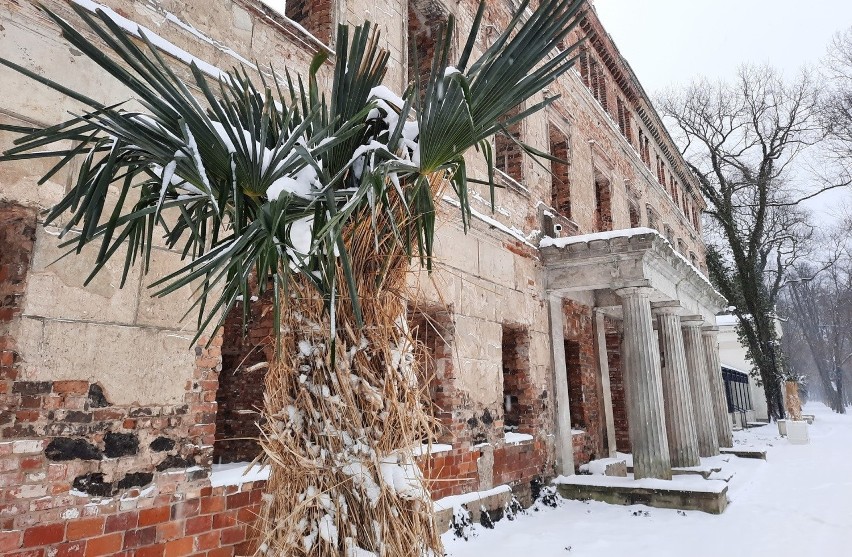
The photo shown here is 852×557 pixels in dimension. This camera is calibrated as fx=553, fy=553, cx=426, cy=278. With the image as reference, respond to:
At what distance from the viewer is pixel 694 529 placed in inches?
226

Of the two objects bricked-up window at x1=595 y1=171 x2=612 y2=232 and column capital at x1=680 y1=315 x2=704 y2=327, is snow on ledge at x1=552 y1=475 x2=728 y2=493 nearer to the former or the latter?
column capital at x1=680 y1=315 x2=704 y2=327

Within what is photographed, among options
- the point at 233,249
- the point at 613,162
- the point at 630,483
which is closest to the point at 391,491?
the point at 233,249

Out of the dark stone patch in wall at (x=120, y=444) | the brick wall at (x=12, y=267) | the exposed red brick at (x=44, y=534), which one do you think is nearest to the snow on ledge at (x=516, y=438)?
the dark stone patch in wall at (x=120, y=444)

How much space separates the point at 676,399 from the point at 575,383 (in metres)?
1.65

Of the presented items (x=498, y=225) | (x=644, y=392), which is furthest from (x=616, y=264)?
(x=498, y=225)

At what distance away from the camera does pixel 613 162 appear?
40.7 feet

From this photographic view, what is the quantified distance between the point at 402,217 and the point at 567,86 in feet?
29.5

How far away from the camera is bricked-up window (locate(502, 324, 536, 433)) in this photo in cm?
757

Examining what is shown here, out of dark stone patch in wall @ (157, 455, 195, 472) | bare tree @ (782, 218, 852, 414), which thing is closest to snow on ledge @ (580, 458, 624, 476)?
Result: dark stone patch in wall @ (157, 455, 195, 472)

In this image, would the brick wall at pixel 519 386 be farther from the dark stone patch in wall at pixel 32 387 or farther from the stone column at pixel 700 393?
the dark stone patch in wall at pixel 32 387

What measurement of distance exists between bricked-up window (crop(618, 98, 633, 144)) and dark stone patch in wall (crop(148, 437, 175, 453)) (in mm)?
13297

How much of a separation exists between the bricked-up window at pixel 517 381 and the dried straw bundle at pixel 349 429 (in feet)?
17.7

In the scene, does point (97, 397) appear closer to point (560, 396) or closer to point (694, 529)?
point (694, 529)

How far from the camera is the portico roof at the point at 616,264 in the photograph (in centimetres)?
741
